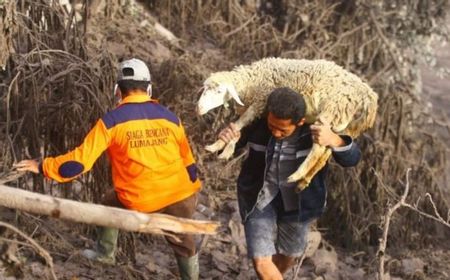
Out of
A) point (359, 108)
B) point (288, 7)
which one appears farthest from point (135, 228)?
point (288, 7)

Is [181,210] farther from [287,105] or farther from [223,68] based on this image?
[223,68]

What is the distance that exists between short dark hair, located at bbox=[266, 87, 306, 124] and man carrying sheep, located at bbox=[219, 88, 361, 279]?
65mm

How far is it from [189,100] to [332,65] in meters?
2.67

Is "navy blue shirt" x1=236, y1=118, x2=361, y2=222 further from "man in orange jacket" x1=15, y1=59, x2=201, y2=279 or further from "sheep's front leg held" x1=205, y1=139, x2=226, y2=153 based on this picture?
"man in orange jacket" x1=15, y1=59, x2=201, y2=279

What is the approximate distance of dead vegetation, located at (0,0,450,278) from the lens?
4.96 m

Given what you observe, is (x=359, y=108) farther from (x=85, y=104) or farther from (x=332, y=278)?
(x=332, y=278)

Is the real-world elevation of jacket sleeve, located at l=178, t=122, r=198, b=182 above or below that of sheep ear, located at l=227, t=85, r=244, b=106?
below

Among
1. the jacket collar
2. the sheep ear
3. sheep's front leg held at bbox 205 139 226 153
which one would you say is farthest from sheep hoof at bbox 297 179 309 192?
the jacket collar

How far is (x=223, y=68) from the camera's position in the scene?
8031mm

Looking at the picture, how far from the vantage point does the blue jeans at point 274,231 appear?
4.43 m

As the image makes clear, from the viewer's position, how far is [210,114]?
6.99 metres

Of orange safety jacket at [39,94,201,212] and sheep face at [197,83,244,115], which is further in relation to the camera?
sheep face at [197,83,244,115]

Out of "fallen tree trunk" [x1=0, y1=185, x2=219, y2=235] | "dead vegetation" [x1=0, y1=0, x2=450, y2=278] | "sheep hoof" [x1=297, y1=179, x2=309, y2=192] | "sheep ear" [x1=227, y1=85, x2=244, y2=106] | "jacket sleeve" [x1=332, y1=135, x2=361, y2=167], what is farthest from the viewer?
"dead vegetation" [x1=0, y1=0, x2=450, y2=278]

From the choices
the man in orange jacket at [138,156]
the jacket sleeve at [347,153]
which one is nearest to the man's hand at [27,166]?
the man in orange jacket at [138,156]
